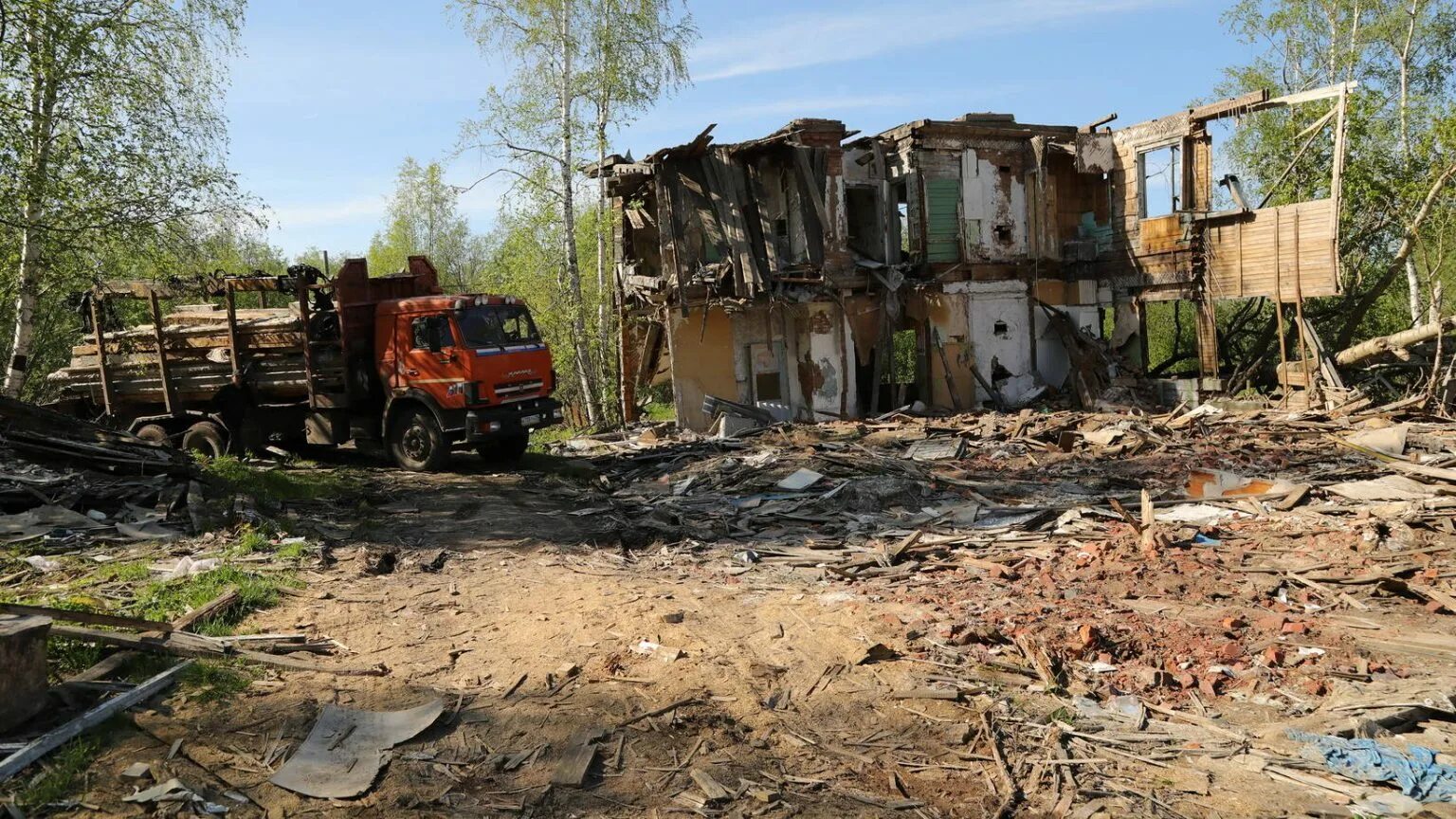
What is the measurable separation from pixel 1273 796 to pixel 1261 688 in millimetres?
1506

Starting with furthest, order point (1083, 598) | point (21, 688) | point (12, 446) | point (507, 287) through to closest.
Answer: point (507, 287) < point (12, 446) < point (1083, 598) < point (21, 688)

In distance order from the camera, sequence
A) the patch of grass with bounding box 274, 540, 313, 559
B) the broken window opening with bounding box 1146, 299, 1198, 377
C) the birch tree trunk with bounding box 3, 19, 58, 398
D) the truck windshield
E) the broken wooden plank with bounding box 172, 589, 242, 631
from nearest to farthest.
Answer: the broken wooden plank with bounding box 172, 589, 242, 631 < the patch of grass with bounding box 274, 540, 313, 559 < the birch tree trunk with bounding box 3, 19, 58, 398 < the truck windshield < the broken window opening with bounding box 1146, 299, 1198, 377

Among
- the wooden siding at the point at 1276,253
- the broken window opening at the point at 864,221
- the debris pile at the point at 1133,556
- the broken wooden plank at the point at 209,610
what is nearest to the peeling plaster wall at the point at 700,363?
the broken window opening at the point at 864,221

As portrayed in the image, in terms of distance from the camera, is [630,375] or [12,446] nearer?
[12,446]

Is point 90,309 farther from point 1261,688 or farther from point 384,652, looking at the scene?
point 1261,688

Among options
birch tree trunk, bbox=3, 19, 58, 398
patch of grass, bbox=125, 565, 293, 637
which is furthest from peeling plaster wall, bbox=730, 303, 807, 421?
patch of grass, bbox=125, 565, 293, 637

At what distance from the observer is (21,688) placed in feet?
15.6

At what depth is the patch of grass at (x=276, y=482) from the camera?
477 inches

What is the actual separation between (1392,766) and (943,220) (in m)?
19.0

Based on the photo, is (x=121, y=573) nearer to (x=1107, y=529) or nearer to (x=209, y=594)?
(x=209, y=594)

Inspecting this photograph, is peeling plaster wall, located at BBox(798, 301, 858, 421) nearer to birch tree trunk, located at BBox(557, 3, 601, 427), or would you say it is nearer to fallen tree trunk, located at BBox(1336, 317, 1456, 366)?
birch tree trunk, located at BBox(557, 3, 601, 427)

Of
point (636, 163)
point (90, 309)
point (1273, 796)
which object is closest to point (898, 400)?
point (636, 163)

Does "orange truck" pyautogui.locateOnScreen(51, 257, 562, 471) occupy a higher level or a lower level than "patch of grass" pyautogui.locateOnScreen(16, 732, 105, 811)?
higher

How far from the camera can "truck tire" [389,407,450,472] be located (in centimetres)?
1474
